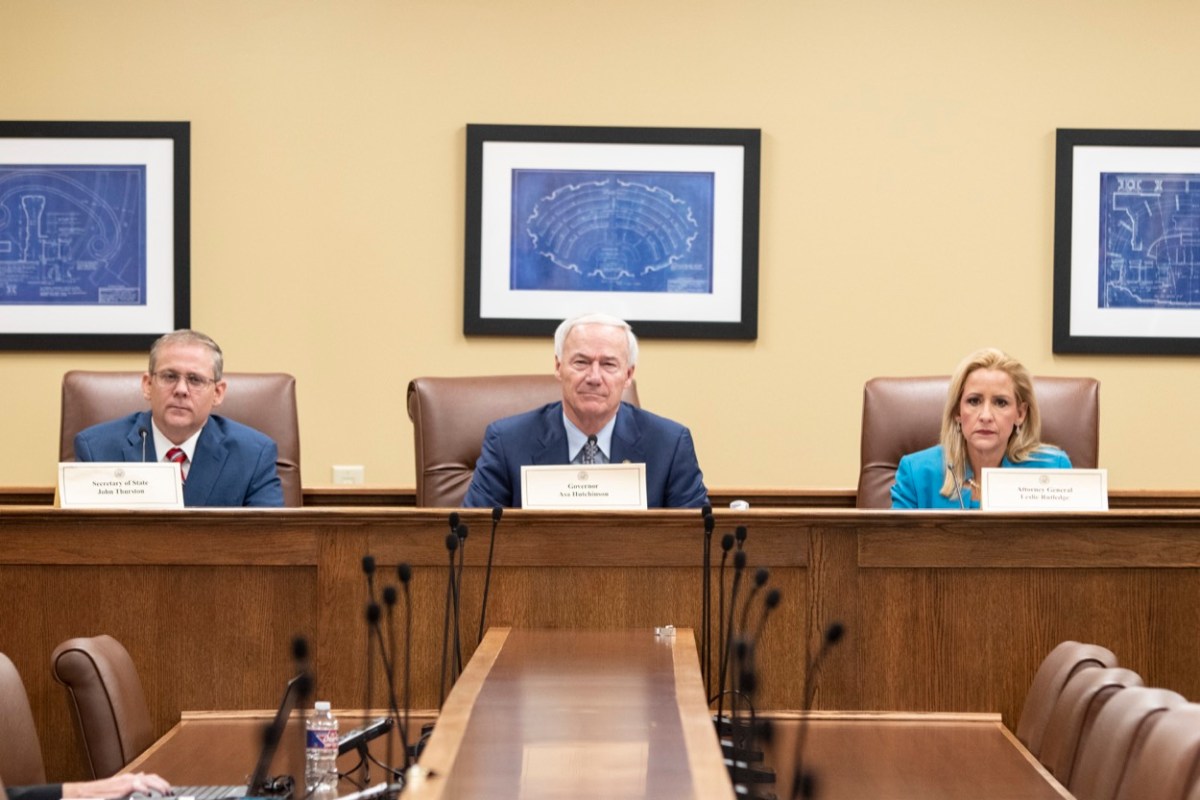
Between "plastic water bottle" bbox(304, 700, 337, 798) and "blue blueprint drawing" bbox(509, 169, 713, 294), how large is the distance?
9.34ft

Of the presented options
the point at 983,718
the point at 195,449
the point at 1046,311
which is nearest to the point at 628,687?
the point at 983,718

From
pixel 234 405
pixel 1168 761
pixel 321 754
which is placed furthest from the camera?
pixel 234 405

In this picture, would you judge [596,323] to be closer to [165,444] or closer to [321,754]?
[165,444]

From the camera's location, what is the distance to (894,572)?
272 cm

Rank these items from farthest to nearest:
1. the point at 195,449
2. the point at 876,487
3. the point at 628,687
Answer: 1. the point at 876,487
2. the point at 195,449
3. the point at 628,687

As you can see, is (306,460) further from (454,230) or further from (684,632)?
(684,632)

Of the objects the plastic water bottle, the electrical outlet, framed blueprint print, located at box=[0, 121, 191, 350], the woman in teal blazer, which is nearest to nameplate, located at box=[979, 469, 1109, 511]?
the woman in teal blazer

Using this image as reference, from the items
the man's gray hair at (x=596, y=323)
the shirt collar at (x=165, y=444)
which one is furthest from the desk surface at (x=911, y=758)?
the shirt collar at (x=165, y=444)

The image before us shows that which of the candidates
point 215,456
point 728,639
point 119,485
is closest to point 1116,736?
point 728,639

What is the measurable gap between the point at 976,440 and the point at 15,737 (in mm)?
2440

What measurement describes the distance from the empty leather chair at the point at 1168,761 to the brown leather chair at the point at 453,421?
2.18 metres

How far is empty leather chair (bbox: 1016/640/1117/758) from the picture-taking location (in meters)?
2.37

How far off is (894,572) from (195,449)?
187cm

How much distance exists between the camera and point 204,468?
3.64 metres
